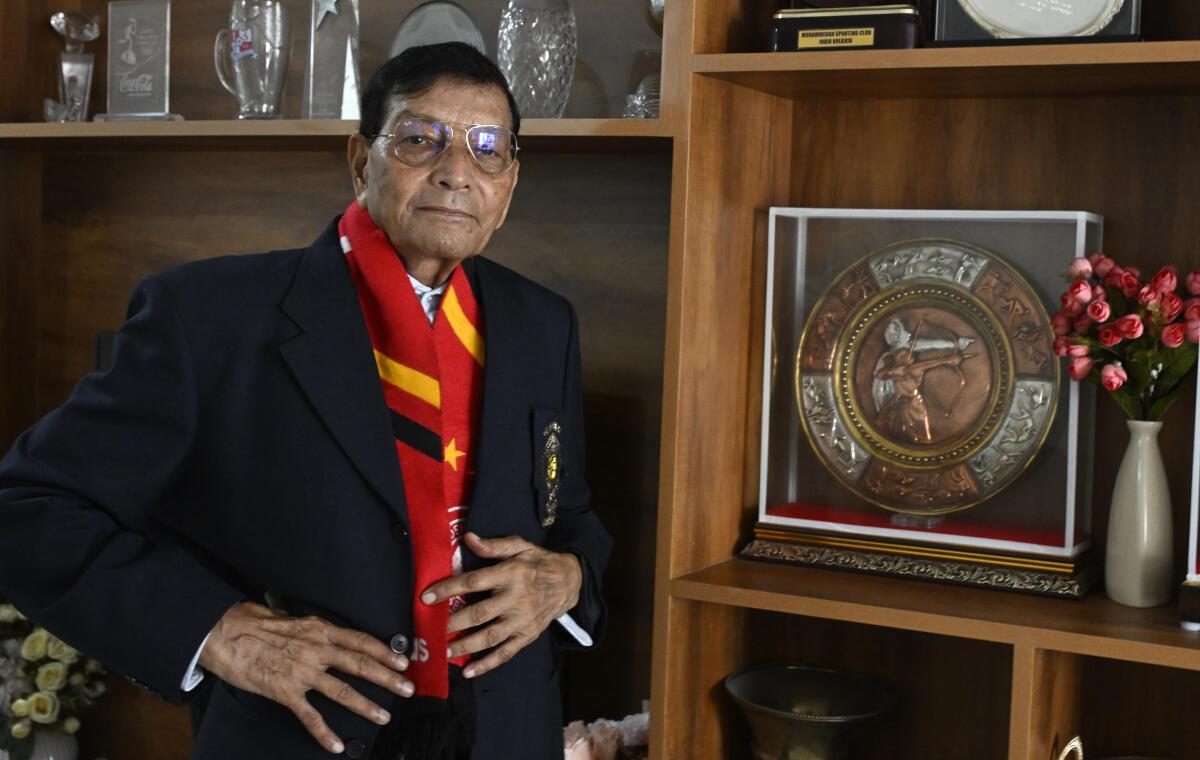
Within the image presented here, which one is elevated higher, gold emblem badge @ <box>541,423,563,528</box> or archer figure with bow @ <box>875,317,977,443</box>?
archer figure with bow @ <box>875,317,977,443</box>

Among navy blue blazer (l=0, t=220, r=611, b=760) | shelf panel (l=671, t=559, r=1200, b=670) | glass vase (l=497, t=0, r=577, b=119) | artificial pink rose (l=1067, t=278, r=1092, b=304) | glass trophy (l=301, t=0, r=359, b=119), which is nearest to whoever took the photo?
navy blue blazer (l=0, t=220, r=611, b=760)

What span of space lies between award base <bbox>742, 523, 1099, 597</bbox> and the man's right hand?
61cm

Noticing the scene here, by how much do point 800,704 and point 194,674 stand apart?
0.88m

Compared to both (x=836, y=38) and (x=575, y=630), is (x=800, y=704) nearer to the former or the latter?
(x=575, y=630)

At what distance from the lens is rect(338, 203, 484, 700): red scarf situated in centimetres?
146

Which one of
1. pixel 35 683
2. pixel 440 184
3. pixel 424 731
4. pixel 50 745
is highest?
pixel 440 184

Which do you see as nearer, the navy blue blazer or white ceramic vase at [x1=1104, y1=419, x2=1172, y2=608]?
the navy blue blazer

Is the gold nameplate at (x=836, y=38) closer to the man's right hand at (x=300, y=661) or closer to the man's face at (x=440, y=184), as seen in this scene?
the man's face at (x=440, y=184)

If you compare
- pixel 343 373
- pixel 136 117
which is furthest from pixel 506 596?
pixel 136 117

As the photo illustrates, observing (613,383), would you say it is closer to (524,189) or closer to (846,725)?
(524,189)

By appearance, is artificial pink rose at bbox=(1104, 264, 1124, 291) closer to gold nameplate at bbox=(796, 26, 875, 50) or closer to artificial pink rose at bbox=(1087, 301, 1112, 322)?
artificial pink rose at bbox=(1087, 301, 1112, 322)

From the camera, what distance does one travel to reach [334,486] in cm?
145

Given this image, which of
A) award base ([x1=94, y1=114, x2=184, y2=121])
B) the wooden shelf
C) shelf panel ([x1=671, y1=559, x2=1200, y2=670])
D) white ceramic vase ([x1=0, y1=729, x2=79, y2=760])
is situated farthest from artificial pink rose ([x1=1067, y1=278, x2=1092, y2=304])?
A: white ceramic vase ([x1=0, y1=729, x2=79, y2=760])

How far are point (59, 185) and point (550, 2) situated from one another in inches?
45.9
